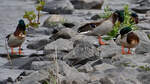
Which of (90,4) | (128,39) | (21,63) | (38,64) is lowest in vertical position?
(90,4)

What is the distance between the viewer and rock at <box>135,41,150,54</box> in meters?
9.79

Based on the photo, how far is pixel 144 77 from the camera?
262 inches

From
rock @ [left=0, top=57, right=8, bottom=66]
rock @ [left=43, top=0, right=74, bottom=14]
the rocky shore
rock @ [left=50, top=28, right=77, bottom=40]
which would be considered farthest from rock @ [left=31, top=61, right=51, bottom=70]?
rock @ [left=43, top=0, right=74, bottom=14]

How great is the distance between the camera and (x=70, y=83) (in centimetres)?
634

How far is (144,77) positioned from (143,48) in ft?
10.9

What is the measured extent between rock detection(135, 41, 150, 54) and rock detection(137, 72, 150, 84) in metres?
2.97

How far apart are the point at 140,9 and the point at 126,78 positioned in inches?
514

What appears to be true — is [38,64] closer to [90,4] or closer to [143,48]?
[143,48]

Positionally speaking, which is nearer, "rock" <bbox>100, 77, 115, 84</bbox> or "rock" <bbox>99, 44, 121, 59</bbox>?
"rock" <bbox>100, 77, 115, 84</bbox>

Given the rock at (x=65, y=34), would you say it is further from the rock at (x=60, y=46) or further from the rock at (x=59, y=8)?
the rock at (x=59, y=8)

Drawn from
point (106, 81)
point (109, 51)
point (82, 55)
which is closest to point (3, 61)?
point (82, 55)

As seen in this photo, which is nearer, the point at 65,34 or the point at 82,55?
the point at 82,55

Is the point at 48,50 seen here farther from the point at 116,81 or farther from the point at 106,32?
the point at 116,81

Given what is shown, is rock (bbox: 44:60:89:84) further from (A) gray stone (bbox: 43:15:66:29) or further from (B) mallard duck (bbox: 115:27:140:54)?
(A) gray stone (bbox: 43:15:66:29)
